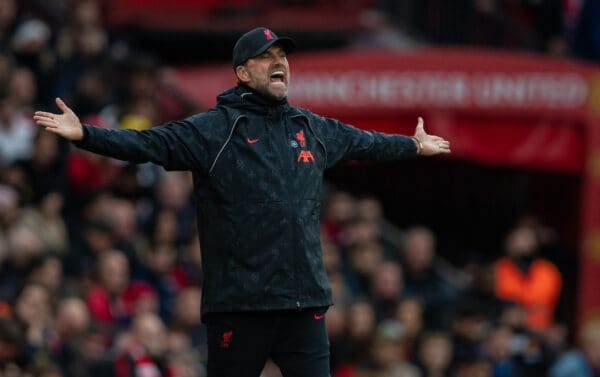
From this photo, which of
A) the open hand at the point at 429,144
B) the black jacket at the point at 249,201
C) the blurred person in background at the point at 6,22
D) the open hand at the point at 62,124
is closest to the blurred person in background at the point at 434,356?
the blurred person in background at the point at 6,22

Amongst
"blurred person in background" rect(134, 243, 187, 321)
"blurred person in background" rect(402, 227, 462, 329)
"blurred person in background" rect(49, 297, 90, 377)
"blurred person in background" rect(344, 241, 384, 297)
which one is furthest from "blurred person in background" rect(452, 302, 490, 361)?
"blurred person in background" rect(49, 297, 90, 377)

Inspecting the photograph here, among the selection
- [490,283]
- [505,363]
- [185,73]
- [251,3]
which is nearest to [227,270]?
[505,363]

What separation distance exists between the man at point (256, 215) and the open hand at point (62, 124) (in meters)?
0.25

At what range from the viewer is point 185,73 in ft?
51.8

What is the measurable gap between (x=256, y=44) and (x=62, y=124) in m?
0.95

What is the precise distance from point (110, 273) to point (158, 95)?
12.0ft

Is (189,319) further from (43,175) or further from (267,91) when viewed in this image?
(267,91)

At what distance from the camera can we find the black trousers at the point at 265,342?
6.91 meters

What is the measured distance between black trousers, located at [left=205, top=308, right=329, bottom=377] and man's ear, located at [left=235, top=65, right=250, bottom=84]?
1.03 metres

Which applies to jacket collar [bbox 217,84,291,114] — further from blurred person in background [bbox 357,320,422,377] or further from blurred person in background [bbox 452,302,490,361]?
blurred person in background [bbox 452,302,490,361]

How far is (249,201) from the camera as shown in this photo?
6867 millimetres

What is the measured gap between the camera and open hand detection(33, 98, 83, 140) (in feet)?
21.4

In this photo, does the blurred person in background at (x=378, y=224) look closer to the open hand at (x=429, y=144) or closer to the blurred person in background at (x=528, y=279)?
the blurred person in background at (x=528, y=279)

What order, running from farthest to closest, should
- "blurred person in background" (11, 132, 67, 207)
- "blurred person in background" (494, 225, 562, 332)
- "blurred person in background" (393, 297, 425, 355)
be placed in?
"blurred person in background" (494, 225, 562, 332) → "blurred person in background" (393, 297, 425, 355) → "blurred person in background" (11, 132, 67, 207)
